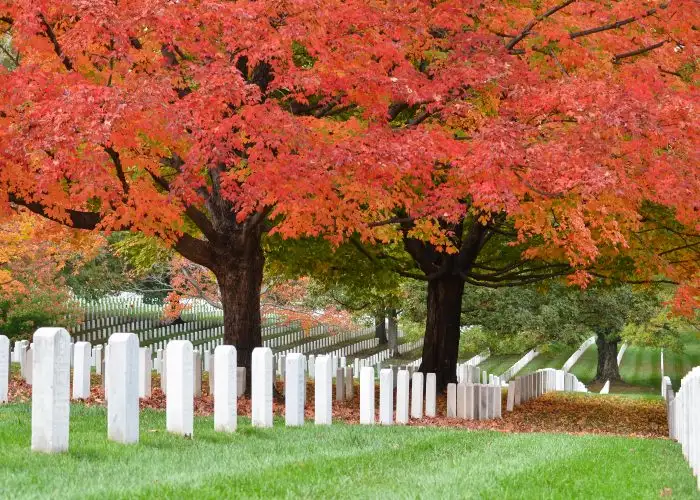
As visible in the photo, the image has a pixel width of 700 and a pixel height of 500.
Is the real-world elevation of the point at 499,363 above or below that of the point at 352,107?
below

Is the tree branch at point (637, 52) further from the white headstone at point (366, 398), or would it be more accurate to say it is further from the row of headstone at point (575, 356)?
the row of headstone at point (575, 356)

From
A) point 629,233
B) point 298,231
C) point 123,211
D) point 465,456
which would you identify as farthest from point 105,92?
point 629,233

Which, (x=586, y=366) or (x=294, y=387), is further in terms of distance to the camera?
(x=586, y=366)

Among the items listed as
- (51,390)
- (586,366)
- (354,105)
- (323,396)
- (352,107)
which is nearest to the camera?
(51,390)

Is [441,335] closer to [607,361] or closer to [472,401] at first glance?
[472,401]

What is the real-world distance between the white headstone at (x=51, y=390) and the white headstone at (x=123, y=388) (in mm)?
536

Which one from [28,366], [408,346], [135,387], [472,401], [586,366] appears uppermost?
[135,387]

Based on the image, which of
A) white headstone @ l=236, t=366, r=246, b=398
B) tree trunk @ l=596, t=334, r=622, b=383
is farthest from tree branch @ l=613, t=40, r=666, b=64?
tree trunk @ l=596, t=334, r=622, b=383

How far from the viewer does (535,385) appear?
25.8 metres

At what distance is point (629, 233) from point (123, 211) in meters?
10.1

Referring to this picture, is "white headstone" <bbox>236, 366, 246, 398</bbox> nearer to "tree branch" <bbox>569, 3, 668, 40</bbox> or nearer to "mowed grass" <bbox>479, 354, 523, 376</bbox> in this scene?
"tree branch" <bbox>569, 3, 668, 40</bbox>

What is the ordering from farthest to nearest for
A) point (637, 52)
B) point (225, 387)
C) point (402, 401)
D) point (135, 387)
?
point (637, 52)
point (402, 401)
point (225, 387)
point (135, 387)

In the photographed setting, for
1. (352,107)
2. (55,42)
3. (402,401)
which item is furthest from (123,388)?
(352,107)

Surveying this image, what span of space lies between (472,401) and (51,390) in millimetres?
12463
